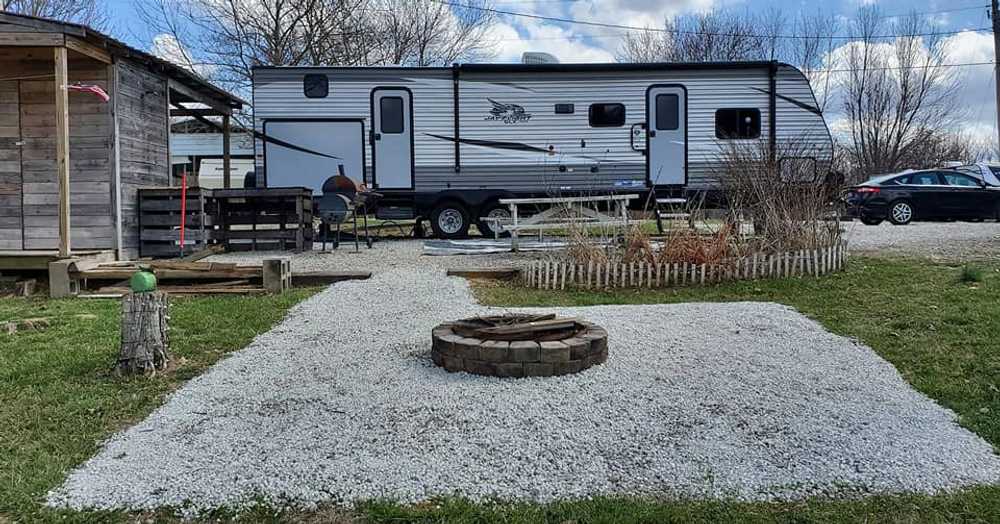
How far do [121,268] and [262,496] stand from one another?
650 cm

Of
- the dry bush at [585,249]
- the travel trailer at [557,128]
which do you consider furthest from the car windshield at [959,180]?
the dry bush at [585,249]

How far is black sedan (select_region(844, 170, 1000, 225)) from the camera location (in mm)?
15859

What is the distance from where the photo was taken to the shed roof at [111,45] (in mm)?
8570

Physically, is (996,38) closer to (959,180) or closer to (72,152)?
(959,180)

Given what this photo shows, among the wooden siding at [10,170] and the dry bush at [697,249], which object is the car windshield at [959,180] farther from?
the wooden siding at [10,170]

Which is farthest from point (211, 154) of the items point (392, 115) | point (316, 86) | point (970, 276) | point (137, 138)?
point (970, 276)

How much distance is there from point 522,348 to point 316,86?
931 cm

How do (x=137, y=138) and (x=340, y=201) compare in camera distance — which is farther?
(x=340, y=201)

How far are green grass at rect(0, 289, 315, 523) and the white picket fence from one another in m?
2.52

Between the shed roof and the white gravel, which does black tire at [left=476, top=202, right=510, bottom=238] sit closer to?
the shed roof

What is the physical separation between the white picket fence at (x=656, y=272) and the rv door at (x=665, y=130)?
A: 4.95 metres

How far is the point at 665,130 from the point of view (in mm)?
13062

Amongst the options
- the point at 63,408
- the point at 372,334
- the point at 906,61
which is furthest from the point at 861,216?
the point at 906,61

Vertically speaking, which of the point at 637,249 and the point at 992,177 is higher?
the point at 992,177
